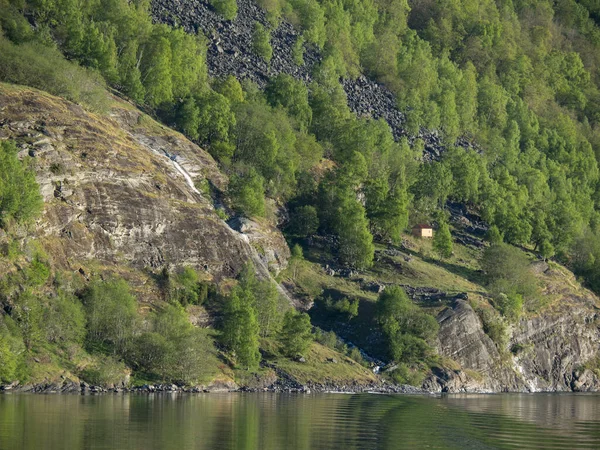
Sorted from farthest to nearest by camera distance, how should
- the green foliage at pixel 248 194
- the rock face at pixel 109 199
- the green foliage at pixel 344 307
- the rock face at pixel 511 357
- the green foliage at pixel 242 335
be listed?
the green foliage at pixel 248 194 < the rock face at pixel 511 357 < the green foliage at pixel 344 307 < the rock face at pixel 109 199 < the green foliage at pixel 242 335

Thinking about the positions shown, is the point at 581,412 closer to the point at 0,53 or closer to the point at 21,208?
the point at 21,208

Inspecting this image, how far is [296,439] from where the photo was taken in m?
85.5

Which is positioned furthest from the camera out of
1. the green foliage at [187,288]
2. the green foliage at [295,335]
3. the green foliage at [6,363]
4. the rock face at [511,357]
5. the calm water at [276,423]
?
A: the rock face at [511,357]

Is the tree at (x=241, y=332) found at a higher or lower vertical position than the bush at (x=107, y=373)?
higher

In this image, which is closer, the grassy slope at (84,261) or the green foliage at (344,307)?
the grassy slope at (84,261)

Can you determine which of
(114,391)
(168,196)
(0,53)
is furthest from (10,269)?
(0,53)

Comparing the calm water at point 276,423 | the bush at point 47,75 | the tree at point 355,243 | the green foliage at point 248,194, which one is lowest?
the calm water at point 276,423

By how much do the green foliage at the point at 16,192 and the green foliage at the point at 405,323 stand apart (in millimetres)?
53974

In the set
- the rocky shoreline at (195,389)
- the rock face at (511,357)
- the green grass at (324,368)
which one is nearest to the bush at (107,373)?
the rocky shoreline at (195,389)

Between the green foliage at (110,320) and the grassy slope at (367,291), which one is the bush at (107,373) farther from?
the grassy slope at (367,291)

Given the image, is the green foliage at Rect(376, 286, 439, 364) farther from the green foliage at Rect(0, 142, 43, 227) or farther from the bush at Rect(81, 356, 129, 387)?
the green foliage at Rect(0, 142, 43, 227)

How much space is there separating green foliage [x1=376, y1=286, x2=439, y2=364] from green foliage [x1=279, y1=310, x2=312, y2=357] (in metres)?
15.8

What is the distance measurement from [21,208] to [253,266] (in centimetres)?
3954

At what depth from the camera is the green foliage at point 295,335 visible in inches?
6211
